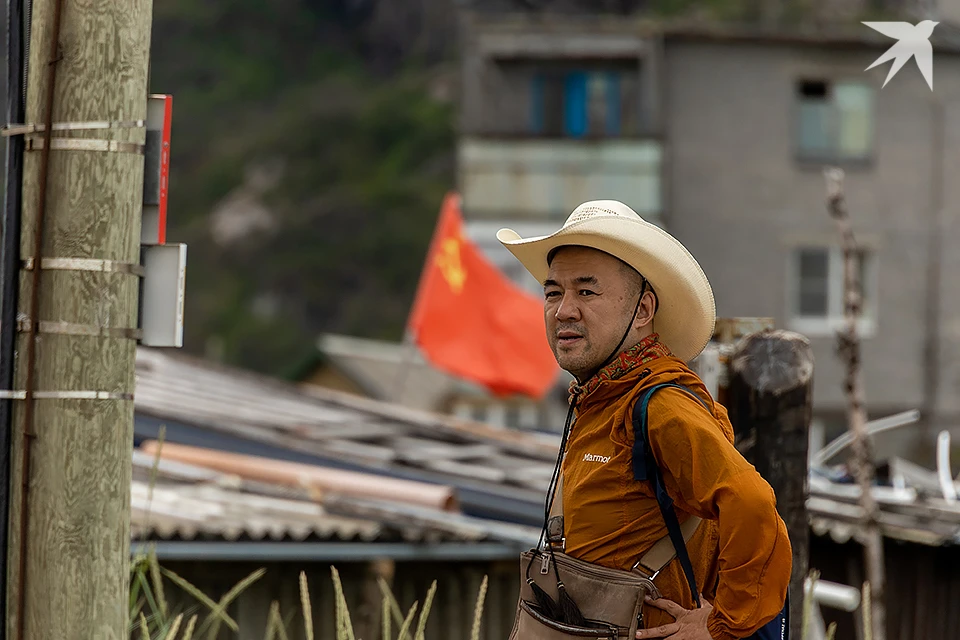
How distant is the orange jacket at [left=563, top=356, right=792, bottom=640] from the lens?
2816mm

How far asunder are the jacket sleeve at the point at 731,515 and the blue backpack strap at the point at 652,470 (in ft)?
0.14

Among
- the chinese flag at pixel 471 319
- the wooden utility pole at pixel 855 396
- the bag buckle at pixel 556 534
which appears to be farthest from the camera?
the chinese flag at pixel 471 319

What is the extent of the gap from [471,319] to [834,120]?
1042 centimetres

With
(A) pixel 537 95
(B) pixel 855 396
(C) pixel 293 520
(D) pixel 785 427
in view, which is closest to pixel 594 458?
(D) pixel 785 427

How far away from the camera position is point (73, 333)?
9.46 feet

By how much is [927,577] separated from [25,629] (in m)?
5.89

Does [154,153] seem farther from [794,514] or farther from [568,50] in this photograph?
[568,50]

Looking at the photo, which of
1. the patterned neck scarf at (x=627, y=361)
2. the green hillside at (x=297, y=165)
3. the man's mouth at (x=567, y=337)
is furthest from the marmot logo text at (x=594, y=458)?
the green hillside at (x=297, y=165)

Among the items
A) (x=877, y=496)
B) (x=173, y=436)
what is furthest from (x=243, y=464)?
(x=877, y=496)

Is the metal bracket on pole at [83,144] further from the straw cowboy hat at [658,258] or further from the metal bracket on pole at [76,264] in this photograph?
the straw cowboy hat at [658,258]

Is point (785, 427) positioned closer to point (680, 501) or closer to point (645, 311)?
point (645, 311)

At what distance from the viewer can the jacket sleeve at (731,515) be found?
2.80 metres

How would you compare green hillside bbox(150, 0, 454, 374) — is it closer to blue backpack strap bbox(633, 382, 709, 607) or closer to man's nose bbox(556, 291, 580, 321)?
man's nose bbox(556, 291, 580, 321)

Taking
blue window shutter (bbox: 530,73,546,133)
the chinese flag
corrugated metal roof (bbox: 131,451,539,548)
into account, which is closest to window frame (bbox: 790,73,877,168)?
blue window shutter (bbox: 530,73,546,133)
